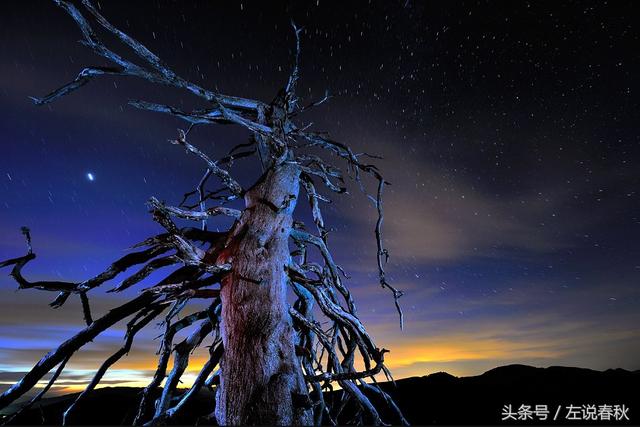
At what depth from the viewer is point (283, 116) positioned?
175 inches

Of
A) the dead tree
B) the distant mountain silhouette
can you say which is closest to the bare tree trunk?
the dead tree

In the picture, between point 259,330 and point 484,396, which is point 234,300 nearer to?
point 259,330

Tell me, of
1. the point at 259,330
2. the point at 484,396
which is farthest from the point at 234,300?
Answer: the point at 484,396

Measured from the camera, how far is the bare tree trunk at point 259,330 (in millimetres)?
2234

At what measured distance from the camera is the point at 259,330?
8.24ft

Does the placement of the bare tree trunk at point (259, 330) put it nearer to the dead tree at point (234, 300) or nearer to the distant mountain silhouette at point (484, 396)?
the dead tree at point (234, 300)

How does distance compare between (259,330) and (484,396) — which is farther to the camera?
(484,396)

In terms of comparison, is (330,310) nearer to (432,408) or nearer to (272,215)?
(272,215)

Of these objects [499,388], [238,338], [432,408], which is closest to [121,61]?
[238,338]

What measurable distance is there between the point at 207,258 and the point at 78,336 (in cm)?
104

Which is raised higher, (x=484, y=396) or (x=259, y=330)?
(x=259, y=330)

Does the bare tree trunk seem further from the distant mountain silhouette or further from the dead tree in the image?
the distant mountain silhouette

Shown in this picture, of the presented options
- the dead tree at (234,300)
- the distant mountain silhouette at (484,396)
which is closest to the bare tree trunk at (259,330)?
the dead tree at (234,300)

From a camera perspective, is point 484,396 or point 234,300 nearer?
point 234,300
